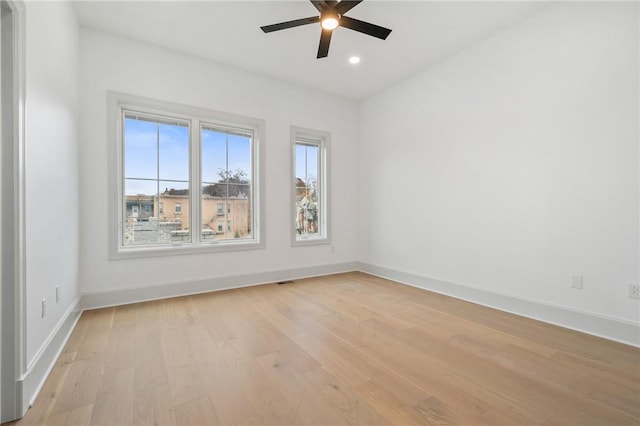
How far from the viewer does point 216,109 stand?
381 cm

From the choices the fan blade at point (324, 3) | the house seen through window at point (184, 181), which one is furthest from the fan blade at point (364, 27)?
the house seen through window at point (184, 181)

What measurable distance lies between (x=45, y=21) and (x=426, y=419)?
10.9 feet

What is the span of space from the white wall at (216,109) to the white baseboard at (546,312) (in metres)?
1.69

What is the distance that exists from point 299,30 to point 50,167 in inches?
101

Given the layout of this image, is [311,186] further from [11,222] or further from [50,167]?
[11,222]

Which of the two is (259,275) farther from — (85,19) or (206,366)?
(85,19)

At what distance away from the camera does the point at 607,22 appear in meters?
2.41

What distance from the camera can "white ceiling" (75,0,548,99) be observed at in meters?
2.76

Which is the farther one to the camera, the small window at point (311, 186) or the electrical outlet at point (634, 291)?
the small window at point (311, 186)

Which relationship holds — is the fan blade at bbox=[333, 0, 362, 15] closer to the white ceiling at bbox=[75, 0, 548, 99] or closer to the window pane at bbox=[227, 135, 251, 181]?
the white ceiling at bbox=[75, 0, 548, 99]

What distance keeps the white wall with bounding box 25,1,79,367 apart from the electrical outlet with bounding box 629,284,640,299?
13.4ft

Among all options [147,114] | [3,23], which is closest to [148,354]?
[3,23]

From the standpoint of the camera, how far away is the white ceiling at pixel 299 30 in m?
2.76

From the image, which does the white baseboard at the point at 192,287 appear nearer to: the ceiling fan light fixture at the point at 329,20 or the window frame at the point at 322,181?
the window frame at the point at 322,181
